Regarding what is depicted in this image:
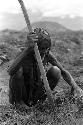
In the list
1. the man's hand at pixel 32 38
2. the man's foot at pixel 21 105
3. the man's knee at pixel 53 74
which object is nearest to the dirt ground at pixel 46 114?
the man's foot at pixel 21 105

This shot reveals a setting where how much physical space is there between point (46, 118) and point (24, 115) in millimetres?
491

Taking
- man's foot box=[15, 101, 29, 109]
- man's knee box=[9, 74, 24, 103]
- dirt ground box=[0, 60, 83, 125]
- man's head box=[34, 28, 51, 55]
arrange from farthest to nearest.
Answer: man's foot box=[15, 101, 29, 109] < man's knee box=[9, 74, 24, 103] < man's head box=[34, 28, 51, 55] < dirt ground box=[0, 60, 83, 125]

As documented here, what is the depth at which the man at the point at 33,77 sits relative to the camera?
24.6ft

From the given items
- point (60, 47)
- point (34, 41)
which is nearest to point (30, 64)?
point (34, 41)

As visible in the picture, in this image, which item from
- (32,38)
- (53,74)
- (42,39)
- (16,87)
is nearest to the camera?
(32,38)

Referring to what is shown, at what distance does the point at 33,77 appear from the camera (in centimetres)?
797

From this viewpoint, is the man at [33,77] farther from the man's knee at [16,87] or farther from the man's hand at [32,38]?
the man's hand at [32,38]

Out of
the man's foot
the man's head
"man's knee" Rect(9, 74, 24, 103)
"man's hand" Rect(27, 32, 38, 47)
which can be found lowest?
the man's foot

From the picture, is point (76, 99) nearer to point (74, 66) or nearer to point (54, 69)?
point (54, 69)

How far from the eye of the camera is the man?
295 inches

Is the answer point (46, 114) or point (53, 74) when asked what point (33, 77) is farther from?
point (46, 114)

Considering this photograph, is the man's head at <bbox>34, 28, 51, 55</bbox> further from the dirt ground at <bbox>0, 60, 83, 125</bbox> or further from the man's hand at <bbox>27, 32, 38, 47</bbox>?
the dirt ground at <bbox>0, 60, 83, 125</bbox>

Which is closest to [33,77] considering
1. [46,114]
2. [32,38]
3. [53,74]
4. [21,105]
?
[53,74]

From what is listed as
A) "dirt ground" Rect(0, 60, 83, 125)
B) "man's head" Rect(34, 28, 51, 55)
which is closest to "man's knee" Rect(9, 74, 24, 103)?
"dirt ground" Rect(0, 60, 83, 125)
